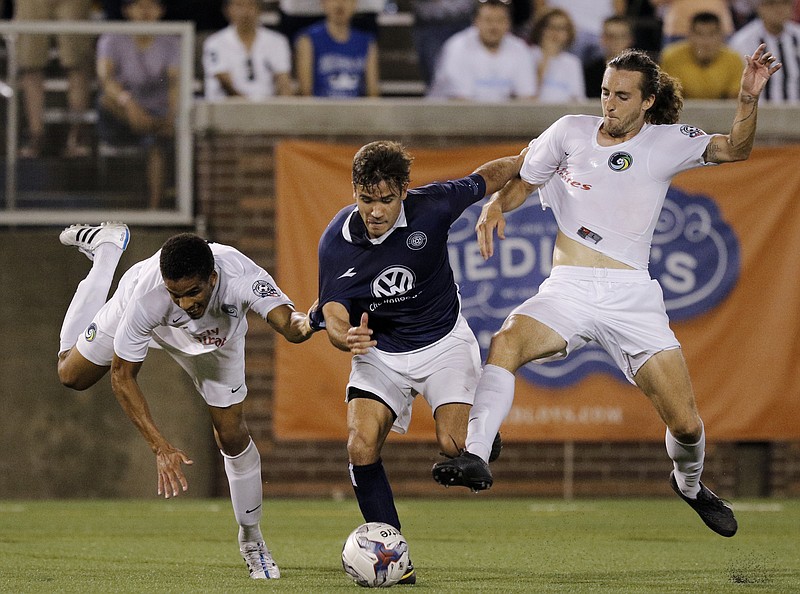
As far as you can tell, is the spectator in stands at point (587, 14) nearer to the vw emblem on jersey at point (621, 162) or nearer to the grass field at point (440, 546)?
the grass field at point (440, 546)

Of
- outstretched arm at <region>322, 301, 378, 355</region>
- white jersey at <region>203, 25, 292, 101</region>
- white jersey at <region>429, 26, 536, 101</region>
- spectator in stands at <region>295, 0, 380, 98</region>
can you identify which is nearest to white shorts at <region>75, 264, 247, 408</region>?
outstretched arm at <region>322, 301, 378, 355</region>

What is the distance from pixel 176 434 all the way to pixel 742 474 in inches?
191

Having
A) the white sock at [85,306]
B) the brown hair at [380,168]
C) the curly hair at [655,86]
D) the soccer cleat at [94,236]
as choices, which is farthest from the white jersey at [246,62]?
the brown hair at [380,168]

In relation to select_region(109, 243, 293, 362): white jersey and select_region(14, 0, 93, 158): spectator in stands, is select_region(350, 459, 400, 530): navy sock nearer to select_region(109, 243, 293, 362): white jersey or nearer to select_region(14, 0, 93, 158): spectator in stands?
select_region(109, 243, 293, 362): white jersey

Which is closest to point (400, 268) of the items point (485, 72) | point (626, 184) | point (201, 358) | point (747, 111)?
point (626, 184)

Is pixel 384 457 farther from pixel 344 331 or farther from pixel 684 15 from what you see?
pixel 344 331

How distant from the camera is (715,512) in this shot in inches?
276

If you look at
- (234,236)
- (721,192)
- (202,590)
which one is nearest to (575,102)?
(721,192)

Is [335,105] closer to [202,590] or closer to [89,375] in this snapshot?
[89,375]

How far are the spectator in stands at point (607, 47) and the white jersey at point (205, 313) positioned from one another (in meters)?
6.03

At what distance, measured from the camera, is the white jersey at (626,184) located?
667cm

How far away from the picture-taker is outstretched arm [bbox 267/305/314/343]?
247 inches

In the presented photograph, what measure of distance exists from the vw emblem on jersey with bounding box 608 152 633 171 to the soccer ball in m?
2.09

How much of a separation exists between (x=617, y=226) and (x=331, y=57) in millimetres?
5978
